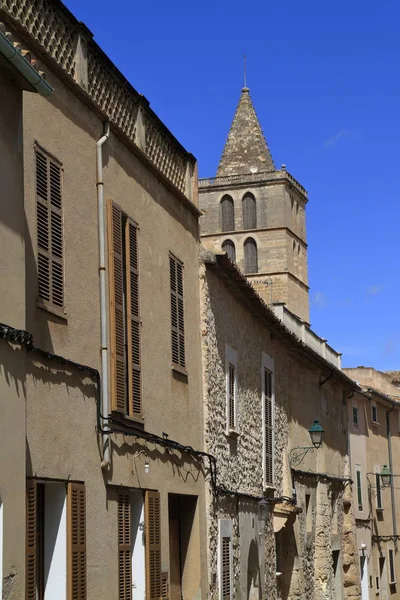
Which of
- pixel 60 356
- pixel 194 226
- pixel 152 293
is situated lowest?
pixel 60 356

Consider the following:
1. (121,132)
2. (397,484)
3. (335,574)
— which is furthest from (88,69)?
(397,484)

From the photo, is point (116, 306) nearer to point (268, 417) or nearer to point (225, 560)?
point (225, 560)

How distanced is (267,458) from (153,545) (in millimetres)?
8298

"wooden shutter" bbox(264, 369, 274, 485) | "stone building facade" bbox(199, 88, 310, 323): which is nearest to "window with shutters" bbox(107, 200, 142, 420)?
"wooden shutter" bbox(264, 369, 274, 485)

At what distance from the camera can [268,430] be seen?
2250 centimetres

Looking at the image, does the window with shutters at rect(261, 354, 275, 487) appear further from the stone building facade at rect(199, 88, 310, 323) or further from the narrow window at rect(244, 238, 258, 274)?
the narrow window at rect(244, 238, 258, 274)

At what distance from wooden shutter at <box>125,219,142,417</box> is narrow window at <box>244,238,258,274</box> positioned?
78166 mm

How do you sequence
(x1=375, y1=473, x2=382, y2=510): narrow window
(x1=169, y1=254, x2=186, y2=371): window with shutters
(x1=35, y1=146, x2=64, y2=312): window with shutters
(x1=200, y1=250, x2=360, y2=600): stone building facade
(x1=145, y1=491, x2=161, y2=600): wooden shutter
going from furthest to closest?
(x1=375, y1=473, x2=382, y2=510): narrow window, (x1=200, y1=250, x2=360, y2=600): stone building facade, (x1=169, y1=254, x2=186, y2=371): window with shutters, (x1=145, y1=491, x2=161, y2=600): wooden shutter, (x1=35, y1=146, x2=64, y2=312): window with shutters

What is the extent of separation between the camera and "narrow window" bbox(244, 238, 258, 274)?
92.9m

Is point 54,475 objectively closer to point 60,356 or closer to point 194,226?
point 60,356

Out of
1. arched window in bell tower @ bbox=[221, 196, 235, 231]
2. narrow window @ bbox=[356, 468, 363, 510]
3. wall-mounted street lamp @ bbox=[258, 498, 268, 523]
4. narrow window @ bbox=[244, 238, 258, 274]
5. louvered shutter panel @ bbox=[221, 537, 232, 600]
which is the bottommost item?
louvered shutter panel @ bbox=[221, 537, 232, 600]

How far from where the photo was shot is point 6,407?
941 centimetres

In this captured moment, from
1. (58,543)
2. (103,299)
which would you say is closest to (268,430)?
(103,299)

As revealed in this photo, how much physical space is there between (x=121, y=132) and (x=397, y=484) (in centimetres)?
3007
